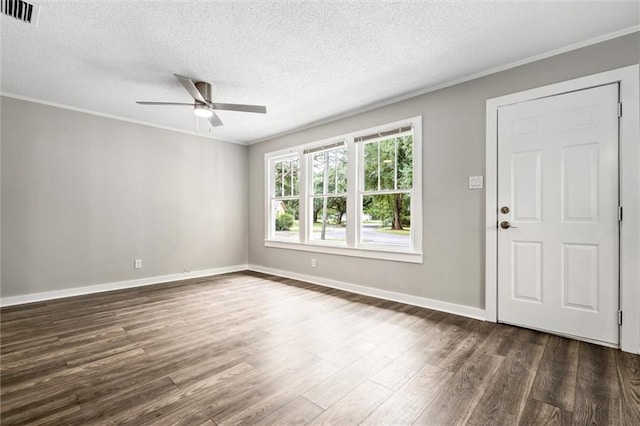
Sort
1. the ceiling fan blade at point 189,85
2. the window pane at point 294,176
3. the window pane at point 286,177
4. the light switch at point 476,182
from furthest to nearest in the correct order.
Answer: the window pane at point 286,177, the window pane at point 294,176, the light switch at point 476,182, the ceiling fan blade at point 189,85

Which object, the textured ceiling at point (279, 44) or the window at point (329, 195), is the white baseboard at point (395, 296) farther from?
the textured ceiling at point (279, 44)

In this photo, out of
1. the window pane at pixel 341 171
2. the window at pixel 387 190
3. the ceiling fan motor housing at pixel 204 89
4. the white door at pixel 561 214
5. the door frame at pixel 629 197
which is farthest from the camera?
the window pane at pixel 341 171

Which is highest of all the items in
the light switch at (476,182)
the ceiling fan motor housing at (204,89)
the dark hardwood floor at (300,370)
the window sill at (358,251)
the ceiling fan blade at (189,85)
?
the ceiling fan motor housing at (204,89)

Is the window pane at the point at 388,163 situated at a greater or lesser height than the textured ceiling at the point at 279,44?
lesser

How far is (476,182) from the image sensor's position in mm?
3154

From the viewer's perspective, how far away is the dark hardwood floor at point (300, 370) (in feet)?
5.37

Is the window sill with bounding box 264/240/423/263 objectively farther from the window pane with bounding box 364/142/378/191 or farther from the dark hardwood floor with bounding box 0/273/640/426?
the window pane with bounding box 364/142/378/191

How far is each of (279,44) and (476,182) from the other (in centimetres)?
242

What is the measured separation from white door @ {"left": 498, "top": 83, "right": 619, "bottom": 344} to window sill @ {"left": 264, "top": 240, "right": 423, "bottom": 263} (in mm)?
995

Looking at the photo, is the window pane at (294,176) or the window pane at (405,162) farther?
the window pane at (294,176)

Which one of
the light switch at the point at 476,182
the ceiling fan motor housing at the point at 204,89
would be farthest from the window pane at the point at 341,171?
the ceiling fan motor housing at the point at 204,89

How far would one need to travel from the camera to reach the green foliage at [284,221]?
18.0 ft

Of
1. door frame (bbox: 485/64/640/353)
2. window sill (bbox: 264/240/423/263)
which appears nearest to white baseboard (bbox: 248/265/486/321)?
window sill (bbox: 264/240/423/263)

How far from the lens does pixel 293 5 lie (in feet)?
6.97
